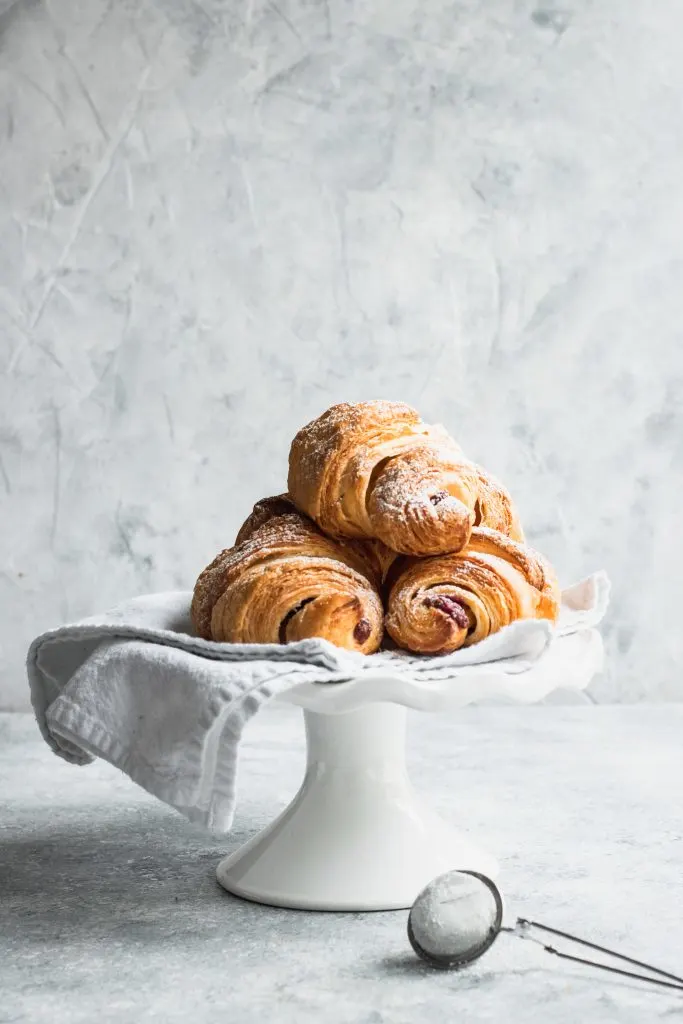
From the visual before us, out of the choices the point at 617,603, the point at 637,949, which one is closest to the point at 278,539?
the point at 637,949

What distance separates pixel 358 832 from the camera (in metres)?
1.23

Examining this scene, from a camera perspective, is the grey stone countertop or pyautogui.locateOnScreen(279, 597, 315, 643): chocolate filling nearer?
the grey stone countertop

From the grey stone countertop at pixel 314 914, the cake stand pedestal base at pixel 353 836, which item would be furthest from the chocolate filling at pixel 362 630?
the grey stone countertop at pixel 314 914

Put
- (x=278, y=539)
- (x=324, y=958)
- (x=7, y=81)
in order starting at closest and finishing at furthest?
(x=324, y=958)
(x=278, y=539)
(x=7, y=81)

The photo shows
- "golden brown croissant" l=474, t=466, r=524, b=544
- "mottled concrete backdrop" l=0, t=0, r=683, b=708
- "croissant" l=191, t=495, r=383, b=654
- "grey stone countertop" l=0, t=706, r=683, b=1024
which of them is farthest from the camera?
"mottled concrete backdrop" l=0, t=0, r=683, b=708

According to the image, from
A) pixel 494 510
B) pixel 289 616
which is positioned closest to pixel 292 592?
pixel 289 616

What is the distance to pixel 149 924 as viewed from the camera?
1167 mm

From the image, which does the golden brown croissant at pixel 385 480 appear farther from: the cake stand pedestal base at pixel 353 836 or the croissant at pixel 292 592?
the cake stand pedestal base at pixel 353 836

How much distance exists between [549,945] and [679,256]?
1.45 meters

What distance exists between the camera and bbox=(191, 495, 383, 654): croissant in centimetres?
110

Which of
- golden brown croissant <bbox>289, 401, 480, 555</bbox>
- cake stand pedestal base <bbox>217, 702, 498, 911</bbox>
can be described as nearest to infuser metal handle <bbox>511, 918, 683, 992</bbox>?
→ cake stand pedestal base <bbox>217, 702, 498, 911</bbox>

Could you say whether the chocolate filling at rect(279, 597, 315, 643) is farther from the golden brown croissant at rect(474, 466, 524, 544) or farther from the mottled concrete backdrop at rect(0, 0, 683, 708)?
the mottled concrete backdrop at rect(0, 0, 683, 708)

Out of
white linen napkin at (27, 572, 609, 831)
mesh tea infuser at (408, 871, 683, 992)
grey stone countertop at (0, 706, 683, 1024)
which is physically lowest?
grey stone countertop at (0, 706, 683, 1024)

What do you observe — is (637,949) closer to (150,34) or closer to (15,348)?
(15,348)
